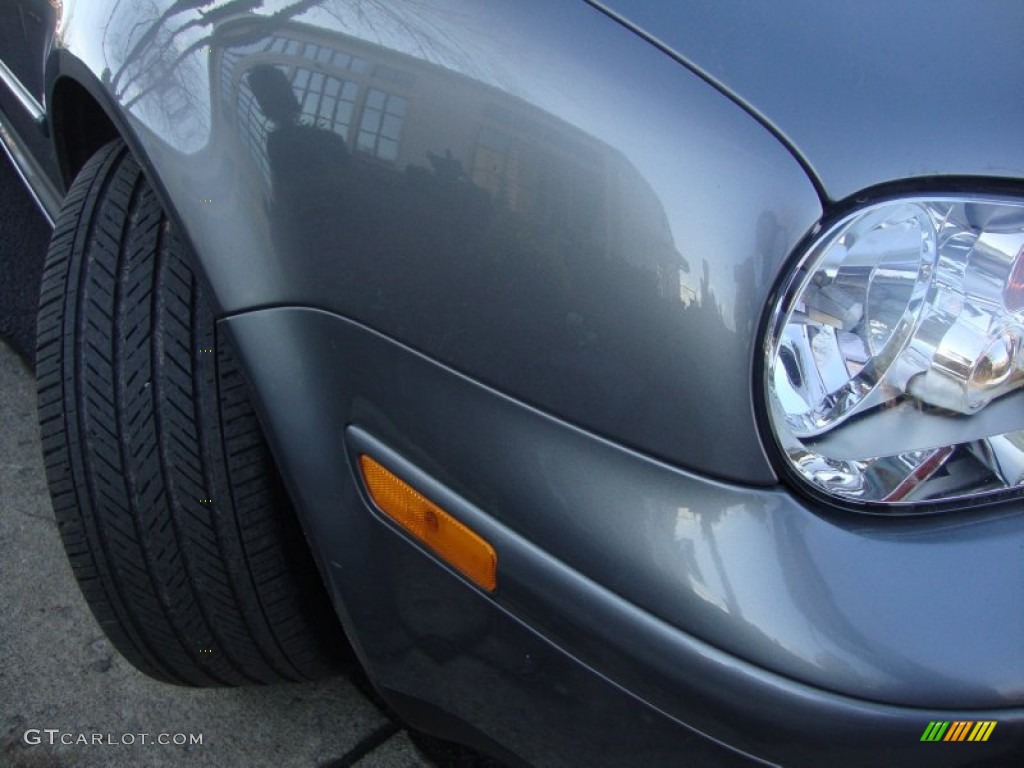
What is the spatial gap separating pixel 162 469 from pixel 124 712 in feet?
1.93

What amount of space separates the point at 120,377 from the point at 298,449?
0.39 metres

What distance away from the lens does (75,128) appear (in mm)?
1951

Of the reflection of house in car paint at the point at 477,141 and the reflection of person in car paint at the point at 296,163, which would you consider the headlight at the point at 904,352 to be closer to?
the reflection of house in car paint at the point at 477,141

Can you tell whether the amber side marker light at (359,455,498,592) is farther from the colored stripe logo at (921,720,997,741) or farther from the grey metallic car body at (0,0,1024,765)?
the colored stripe logo at (921,720,997,741)

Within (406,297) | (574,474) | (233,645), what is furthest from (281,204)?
(233,645)

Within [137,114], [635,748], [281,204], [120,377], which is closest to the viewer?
[635,748]

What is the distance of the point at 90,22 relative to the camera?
1.54 meters

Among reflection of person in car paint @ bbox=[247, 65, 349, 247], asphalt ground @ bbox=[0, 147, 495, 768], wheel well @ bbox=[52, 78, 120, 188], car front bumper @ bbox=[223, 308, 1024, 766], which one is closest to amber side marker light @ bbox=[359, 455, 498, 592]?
car front bumper @ bbox=[223, 308, 1024, 766]

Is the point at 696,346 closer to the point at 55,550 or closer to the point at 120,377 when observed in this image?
the point at 120,377

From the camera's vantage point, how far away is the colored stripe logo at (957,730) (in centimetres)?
94

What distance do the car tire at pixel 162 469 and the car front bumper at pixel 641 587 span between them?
238 millimetres
